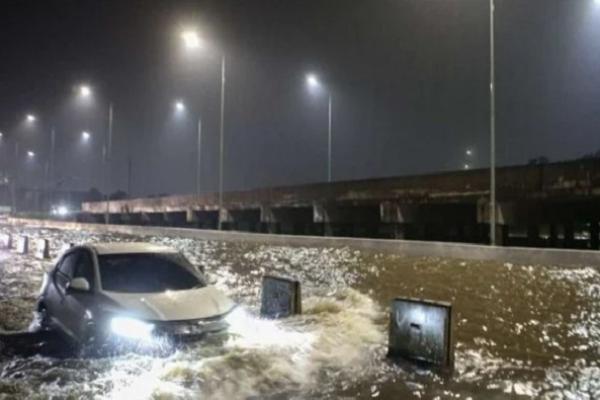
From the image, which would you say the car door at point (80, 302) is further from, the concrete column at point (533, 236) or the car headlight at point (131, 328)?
the concrete column at point (533, 236)

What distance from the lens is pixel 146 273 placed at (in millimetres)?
8867

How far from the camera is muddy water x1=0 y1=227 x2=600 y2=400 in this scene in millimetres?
6590

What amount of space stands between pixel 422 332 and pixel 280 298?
3.52 metres

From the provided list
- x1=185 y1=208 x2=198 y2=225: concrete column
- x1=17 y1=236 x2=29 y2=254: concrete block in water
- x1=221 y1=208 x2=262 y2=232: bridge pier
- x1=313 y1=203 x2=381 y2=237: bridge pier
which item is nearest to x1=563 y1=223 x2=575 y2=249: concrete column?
x1=313 y1=203 x2=381 y2=237: bridge pier

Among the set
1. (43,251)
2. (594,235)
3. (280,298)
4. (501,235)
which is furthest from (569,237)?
(43,251)

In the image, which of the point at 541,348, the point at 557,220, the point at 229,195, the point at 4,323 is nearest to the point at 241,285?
the point at 4,323

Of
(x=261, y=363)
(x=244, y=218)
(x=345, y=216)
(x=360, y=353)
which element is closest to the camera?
(x=261, y=363)

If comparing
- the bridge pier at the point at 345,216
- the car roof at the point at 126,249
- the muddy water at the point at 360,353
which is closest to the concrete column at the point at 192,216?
the bridge pier at the point at 345,216

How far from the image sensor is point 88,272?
8.57 meters

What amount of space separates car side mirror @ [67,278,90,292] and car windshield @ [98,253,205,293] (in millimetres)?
265

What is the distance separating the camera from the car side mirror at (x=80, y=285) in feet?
25.8

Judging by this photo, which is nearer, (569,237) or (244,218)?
(569,237)

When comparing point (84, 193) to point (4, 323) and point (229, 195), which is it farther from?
point (4, 323)

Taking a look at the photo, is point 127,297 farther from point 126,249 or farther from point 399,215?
point 399,215
